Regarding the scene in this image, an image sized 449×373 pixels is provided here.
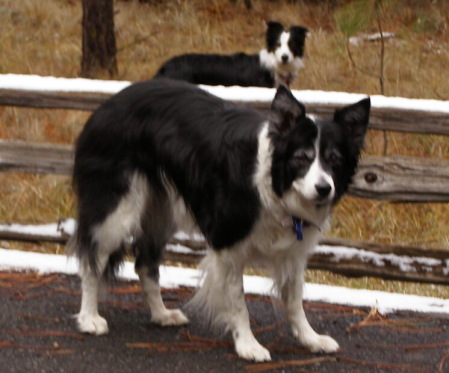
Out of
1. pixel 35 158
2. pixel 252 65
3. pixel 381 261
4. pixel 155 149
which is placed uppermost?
pixel 155 149

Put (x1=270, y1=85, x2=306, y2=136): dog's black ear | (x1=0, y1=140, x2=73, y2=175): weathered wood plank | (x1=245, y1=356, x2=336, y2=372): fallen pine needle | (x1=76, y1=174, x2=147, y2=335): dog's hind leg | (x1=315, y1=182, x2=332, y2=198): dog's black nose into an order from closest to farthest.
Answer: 1. (x1=315, y1=182, x2=332, y2=198): dog's black nose
2. (x1=270, y1=85, x2=306, y2=136): dog's black ear
3. (x1=245, y1=356, x2=336, y2=372): fallen pine needle
4. (x1=76, y1=174, x2=147, y2=335): dog's hind leg
5. (x1=0, y1=140, x2=73, y2=175): weathered wood plank

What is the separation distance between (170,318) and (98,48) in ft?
22.8

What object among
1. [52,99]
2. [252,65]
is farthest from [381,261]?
[252,65]

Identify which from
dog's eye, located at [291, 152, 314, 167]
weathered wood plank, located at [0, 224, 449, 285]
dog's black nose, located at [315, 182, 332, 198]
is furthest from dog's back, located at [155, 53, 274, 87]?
dog's black nose, located at [315, 182, 332, 198]

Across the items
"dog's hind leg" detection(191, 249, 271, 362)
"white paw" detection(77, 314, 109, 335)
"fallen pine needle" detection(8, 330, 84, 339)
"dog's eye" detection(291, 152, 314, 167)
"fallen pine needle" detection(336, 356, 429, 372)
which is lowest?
"fallen pine needle" detection(8, 330, 84, 339)

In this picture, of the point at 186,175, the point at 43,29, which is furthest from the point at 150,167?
the point at 43,29

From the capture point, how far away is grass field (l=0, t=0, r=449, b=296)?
6777mm

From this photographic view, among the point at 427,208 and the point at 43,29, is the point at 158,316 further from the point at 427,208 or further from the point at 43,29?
the point at 43,29

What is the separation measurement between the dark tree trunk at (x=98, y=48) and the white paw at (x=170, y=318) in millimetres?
6796

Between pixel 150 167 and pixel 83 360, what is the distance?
1.00 m

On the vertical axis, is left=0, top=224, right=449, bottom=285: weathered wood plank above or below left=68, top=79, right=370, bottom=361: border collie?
below

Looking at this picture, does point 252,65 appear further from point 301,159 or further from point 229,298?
point 301,159

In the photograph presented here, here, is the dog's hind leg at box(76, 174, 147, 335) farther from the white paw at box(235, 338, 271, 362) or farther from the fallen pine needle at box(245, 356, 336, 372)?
the fallen pine needle at box(245, 356, 336, 372)

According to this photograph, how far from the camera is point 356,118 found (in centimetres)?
374
